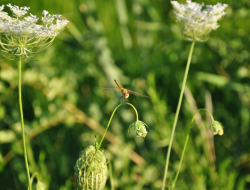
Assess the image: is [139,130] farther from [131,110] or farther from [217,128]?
[131,110]

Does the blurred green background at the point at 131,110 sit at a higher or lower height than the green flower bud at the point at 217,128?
higher

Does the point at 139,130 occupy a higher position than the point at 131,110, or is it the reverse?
the point at 131,110

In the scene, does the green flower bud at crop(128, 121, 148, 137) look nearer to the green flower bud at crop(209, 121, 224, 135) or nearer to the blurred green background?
the green flower bud at crop(209, 121, 224, 135)

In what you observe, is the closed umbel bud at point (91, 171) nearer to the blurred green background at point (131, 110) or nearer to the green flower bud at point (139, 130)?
the green flower bud at point (139, 130)

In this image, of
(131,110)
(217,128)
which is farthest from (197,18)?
(131,110)

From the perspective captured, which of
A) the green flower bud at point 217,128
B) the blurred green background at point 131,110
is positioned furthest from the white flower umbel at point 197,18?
the blurred green background at point 131,110

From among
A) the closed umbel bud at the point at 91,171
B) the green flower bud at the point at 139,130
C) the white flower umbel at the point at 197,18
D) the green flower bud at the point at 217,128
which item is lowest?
the closed umbel bud at the point at 91,171

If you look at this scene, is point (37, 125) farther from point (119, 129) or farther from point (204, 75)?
point (204, 75)

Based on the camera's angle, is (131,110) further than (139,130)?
Yes
